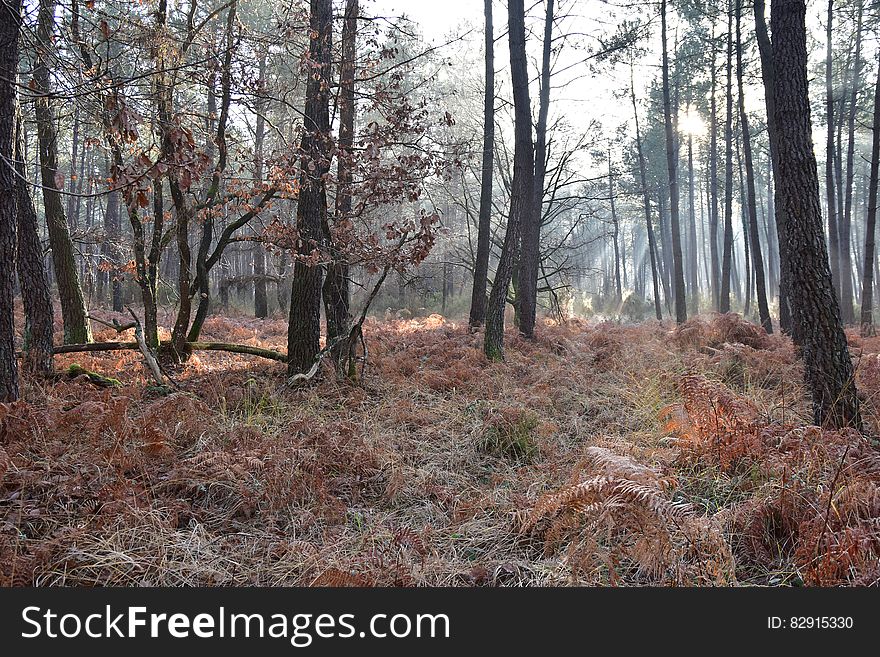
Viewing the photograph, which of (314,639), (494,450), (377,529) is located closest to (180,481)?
(377,529)

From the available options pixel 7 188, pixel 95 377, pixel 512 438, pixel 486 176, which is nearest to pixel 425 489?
pixel 512 438

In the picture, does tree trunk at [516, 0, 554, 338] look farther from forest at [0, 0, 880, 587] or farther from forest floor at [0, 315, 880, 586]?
forest floor at [0, 315, 880, 586]

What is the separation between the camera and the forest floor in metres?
2.95

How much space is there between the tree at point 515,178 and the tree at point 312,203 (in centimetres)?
358

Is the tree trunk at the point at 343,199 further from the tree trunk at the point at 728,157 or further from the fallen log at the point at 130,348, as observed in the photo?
the tree trunk at the point at 728,157

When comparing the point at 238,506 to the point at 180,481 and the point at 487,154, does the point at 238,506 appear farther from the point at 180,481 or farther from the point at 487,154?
the point at 487,154

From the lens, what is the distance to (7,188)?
470 centimetres

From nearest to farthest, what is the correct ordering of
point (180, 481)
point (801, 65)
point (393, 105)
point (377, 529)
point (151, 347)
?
point (377, 529) → point (180, 481) → point (801, 65) → point (393, 105) → point (151, 347)

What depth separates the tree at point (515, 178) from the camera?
9.75 meters

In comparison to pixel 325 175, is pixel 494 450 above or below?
below

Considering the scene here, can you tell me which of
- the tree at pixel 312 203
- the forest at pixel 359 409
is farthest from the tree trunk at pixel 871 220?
the tree at pixel 312 203

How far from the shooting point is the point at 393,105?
702cm

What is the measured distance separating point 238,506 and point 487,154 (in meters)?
11.4

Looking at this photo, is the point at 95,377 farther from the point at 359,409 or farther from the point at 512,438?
the point at 512,438
